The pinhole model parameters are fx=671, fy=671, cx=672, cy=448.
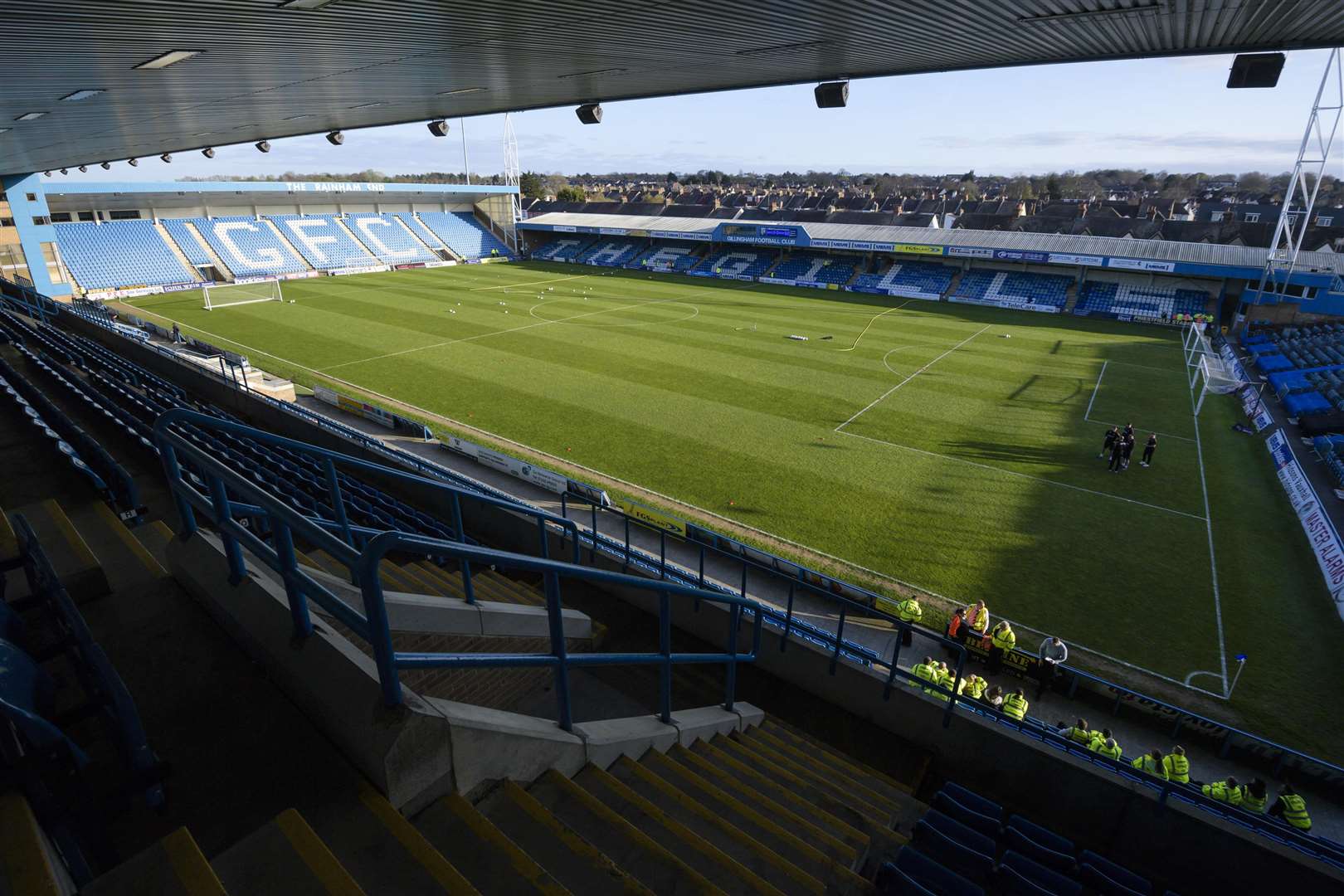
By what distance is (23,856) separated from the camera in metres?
2.02

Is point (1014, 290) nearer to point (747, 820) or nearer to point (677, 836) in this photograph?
point (747, 820)

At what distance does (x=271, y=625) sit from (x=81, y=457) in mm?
5812

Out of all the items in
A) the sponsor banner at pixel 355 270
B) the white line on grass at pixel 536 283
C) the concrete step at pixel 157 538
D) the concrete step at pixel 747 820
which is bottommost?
the white line on grass at pixel 536 283

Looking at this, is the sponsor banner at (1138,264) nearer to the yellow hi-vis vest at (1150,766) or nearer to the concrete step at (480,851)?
the yellow hi-vis vest at (1150,766)

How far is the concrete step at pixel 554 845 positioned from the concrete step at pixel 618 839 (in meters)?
0.18

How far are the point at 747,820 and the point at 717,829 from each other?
375mm

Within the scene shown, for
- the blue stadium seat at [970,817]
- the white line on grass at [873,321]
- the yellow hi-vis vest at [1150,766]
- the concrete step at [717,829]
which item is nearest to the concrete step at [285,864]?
the concrete step at [717,829]

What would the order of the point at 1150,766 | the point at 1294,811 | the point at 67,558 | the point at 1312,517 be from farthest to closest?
the point at 1312,517 → the point at 1150,766 → the point at 1294,811 → the point at 67,558

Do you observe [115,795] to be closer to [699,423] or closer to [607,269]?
[699,423]

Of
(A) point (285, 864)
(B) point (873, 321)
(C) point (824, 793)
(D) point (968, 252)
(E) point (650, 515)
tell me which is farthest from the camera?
(D) point (968, 252)

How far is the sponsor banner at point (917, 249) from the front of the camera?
47.0 meters

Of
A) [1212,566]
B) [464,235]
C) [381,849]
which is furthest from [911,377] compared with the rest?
[464,235]

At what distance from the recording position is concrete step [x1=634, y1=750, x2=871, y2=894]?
4.18 meters

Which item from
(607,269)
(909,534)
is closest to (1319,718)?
(909,534)
